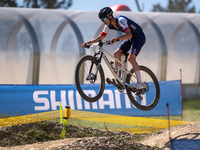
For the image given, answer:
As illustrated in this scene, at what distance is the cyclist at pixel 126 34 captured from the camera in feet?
24.7

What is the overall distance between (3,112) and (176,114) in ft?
24.1

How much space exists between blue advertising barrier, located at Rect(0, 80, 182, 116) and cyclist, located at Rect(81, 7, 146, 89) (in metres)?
4.64

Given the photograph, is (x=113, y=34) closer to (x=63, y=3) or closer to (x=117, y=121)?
(x=117, y=121)

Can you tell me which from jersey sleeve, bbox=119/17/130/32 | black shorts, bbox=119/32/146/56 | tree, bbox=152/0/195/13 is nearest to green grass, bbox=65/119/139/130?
black shorts, bbox=119/32/146/56

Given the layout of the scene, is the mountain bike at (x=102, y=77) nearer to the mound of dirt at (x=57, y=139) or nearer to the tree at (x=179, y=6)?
the mound of dirt at (x=57, y=139)

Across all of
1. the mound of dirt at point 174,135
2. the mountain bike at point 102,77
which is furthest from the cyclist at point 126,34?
the mound of dirt at point 174,135

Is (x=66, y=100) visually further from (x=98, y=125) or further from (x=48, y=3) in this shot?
(x=48, y=3)

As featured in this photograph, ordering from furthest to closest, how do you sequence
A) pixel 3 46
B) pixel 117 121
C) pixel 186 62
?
pixel 186 62
pixel 3 46
pixel 117 121

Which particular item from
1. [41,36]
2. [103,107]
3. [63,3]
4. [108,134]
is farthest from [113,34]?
[63,3]

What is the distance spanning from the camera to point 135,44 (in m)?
8.03

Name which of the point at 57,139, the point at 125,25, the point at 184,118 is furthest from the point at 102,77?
the point at 184,118

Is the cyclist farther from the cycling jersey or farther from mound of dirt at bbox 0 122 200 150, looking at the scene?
mound of dirt at bbox 0 122 200 150

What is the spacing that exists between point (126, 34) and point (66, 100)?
561 cm

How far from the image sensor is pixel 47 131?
1059 cm
